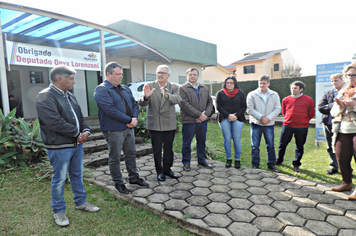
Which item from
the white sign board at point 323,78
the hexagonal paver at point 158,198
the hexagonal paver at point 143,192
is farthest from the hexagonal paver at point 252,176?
the white sign board at point 323,78

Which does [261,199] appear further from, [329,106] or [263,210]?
[329,106]

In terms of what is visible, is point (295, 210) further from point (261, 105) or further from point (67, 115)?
point (67, 115)

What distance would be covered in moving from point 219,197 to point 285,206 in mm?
875

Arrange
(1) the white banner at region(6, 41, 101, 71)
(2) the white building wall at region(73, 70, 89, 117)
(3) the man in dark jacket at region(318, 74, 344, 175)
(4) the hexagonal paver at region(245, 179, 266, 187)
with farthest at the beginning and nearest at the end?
1. (2) the white building wall at region(73, 70, 89, 117)
2. (1) the white banner at region(6, 41, 101, 71)
3. (3) the man in dark jacket at region(318, 74, 344, 175)
4. (4) the hexagonal paver at region(245, 179, 266, 187)

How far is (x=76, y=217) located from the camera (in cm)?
280

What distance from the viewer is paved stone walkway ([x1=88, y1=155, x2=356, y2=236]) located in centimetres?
247

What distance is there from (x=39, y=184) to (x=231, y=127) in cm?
364

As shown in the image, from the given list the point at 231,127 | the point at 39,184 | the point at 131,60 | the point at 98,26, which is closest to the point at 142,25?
the point at 131,60

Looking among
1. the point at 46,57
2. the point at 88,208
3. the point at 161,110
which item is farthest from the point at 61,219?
the point at 46,57

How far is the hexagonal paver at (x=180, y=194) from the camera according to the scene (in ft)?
10.5

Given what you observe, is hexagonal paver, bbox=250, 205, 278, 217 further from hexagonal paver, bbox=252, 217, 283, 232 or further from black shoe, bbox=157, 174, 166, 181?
black shoe, bbox=157, 174, 166, 181

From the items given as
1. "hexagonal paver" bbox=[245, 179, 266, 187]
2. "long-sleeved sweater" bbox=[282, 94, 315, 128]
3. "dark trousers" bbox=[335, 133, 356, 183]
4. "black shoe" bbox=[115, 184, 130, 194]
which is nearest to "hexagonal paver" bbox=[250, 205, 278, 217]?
"hexagonal paver" bbox=[245, 179, 266, 187]

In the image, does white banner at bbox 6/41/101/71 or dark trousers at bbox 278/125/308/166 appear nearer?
dark trousers at bbox 278/125/308/166

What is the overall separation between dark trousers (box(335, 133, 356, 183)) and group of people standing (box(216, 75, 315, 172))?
1.11 metres
